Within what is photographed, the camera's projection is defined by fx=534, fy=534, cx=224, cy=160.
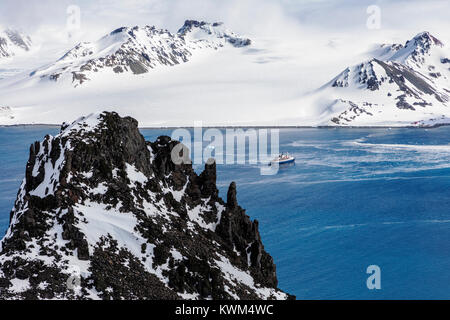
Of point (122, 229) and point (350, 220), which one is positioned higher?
point (122, 229)

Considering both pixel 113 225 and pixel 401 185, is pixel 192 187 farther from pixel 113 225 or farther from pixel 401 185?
pixel 401 185

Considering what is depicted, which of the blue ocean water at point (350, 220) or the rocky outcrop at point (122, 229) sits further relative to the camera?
the blue ocean water at point (350, 220)

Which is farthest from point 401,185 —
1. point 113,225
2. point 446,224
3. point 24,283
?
point 24,283

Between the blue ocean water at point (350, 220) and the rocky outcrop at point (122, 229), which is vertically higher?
the rocky outcrop at point (122, 229)

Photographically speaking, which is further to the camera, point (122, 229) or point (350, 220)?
point (350, 220)
